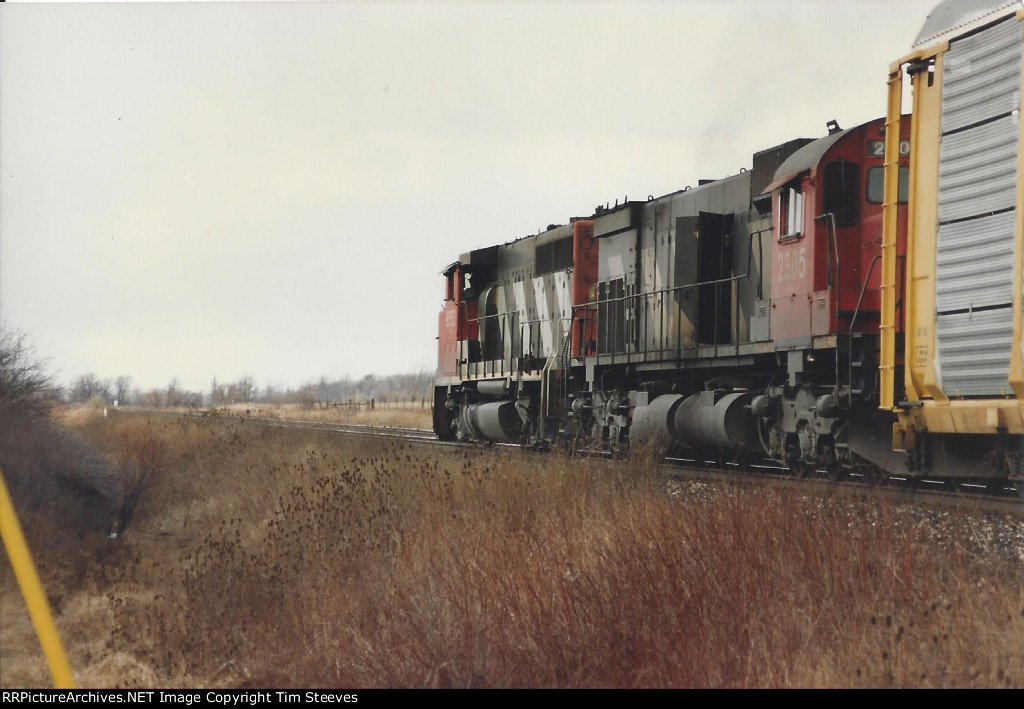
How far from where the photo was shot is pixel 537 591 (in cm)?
695

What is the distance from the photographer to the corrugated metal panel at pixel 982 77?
7211mm

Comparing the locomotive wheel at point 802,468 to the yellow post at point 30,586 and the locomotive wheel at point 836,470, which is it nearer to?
the locomotive wheel at point 836,470

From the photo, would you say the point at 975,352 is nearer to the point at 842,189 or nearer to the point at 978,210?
the point at 978,210

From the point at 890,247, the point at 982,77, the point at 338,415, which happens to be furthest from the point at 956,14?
the point at 338,415

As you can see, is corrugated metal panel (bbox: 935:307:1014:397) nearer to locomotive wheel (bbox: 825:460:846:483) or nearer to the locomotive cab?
the locomotive cab

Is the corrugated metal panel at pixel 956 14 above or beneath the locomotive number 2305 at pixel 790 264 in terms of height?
above

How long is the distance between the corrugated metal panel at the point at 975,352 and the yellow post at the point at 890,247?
0.68 meters

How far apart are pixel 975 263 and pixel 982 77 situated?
138 centimetres

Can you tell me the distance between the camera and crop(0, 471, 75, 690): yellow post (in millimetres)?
2760

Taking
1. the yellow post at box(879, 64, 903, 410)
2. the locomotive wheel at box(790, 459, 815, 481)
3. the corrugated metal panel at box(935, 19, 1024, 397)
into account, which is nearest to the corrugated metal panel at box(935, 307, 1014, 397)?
the corrugated metal panel at box(935, 19, 1024, 397)

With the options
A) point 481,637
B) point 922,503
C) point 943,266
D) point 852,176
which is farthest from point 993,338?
point 481,637

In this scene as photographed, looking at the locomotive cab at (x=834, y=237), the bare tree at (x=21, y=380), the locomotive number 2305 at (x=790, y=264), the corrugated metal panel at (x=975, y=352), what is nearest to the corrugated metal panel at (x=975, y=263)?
the corrugated metal panel at (x=975, y=352)

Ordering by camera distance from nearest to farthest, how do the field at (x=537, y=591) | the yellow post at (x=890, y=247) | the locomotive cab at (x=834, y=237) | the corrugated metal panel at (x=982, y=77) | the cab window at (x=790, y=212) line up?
the field at (x=537, y=591) < the corrugated metal panel at (x=982, y=77) < the yellow post at (x=890, y=247) < the locomotive cab at (x=834, y=237) < the cab window at (x=790, y=212)

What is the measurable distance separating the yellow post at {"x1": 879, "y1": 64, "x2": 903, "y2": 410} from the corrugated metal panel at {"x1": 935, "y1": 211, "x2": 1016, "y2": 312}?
0.76 m
